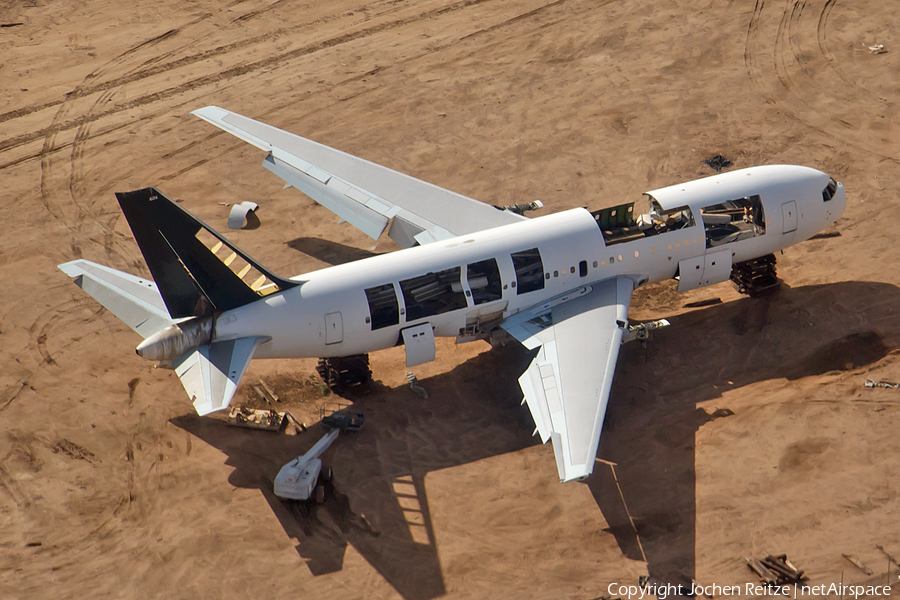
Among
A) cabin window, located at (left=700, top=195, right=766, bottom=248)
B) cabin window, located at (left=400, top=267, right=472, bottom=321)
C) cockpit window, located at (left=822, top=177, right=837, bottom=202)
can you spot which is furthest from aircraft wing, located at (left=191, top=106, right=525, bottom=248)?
cockpit window, located at (left=822, top=177, right=837, bottom=202)

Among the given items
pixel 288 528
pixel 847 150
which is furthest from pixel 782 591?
pixel 847 150

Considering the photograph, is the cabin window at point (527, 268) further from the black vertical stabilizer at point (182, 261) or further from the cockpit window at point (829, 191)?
the cockpit window at point (829, 191)

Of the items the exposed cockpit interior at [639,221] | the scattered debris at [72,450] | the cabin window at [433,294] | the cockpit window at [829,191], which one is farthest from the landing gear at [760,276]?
the scattered debris at [72,450]

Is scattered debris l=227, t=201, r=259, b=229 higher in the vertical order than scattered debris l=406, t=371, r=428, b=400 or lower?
higher

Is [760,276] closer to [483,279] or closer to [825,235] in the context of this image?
[825,235]

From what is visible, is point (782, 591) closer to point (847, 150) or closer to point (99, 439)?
point (99, 439)

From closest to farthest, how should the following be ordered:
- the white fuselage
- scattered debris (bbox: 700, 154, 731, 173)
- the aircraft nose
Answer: the white fuselage → the aircraft nose → scattered debris (bbox: 700, 154, 731, 173)

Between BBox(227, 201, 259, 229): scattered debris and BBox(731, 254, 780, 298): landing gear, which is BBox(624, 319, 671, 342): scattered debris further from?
BBox(227, 201, 259, 229): scattered debris
